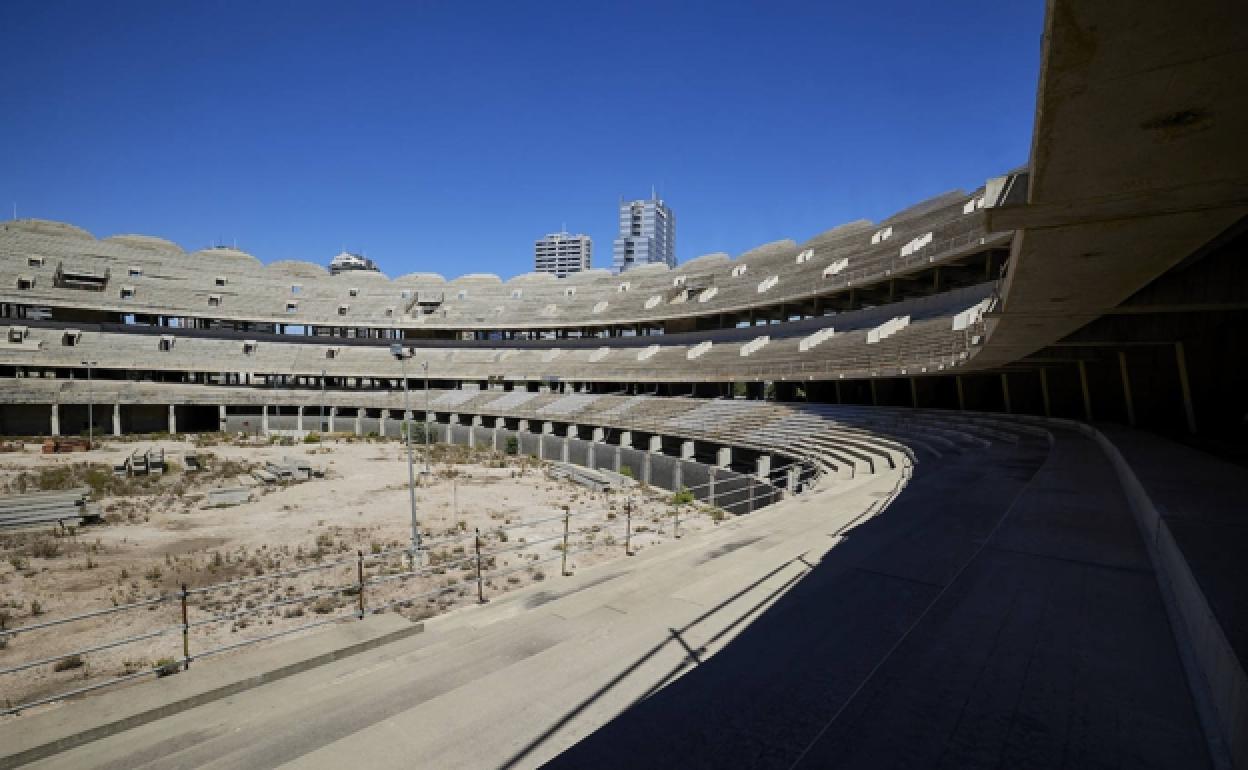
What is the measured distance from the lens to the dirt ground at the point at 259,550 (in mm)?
9867

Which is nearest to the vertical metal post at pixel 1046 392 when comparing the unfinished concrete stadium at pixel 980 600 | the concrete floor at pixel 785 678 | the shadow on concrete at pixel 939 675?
the unfinished concrete stadium at pixel 980 600

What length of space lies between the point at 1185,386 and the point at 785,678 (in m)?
17.5

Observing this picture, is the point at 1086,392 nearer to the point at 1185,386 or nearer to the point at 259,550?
the point at 1185,386

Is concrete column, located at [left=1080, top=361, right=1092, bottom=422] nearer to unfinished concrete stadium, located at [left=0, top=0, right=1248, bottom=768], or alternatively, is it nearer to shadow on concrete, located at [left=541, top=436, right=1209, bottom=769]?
unfinished concrete stadium, located at [left=0, top=0, right=1248, bottom=768]

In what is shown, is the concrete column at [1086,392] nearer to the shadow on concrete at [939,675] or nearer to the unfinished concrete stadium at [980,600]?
the unfinished concrete stadium at [980,600]

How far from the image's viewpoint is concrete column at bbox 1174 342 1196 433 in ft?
47.3

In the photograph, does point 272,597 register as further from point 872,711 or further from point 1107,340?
point 1107,340

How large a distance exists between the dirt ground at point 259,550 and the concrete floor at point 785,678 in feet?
5.67

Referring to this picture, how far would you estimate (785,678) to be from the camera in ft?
14.0

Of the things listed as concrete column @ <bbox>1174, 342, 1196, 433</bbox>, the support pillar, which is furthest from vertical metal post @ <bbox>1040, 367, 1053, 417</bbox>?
concrete column @ <bbox>1174, 342, 1196, 433</bbox>

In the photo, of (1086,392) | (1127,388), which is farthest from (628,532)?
(1086,392)

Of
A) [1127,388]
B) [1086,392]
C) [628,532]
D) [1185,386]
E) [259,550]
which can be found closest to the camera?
[628,532]

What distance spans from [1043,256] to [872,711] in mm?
5228

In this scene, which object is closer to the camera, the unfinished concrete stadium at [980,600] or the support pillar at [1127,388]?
the unfinished concrete stadium at [980,600]
